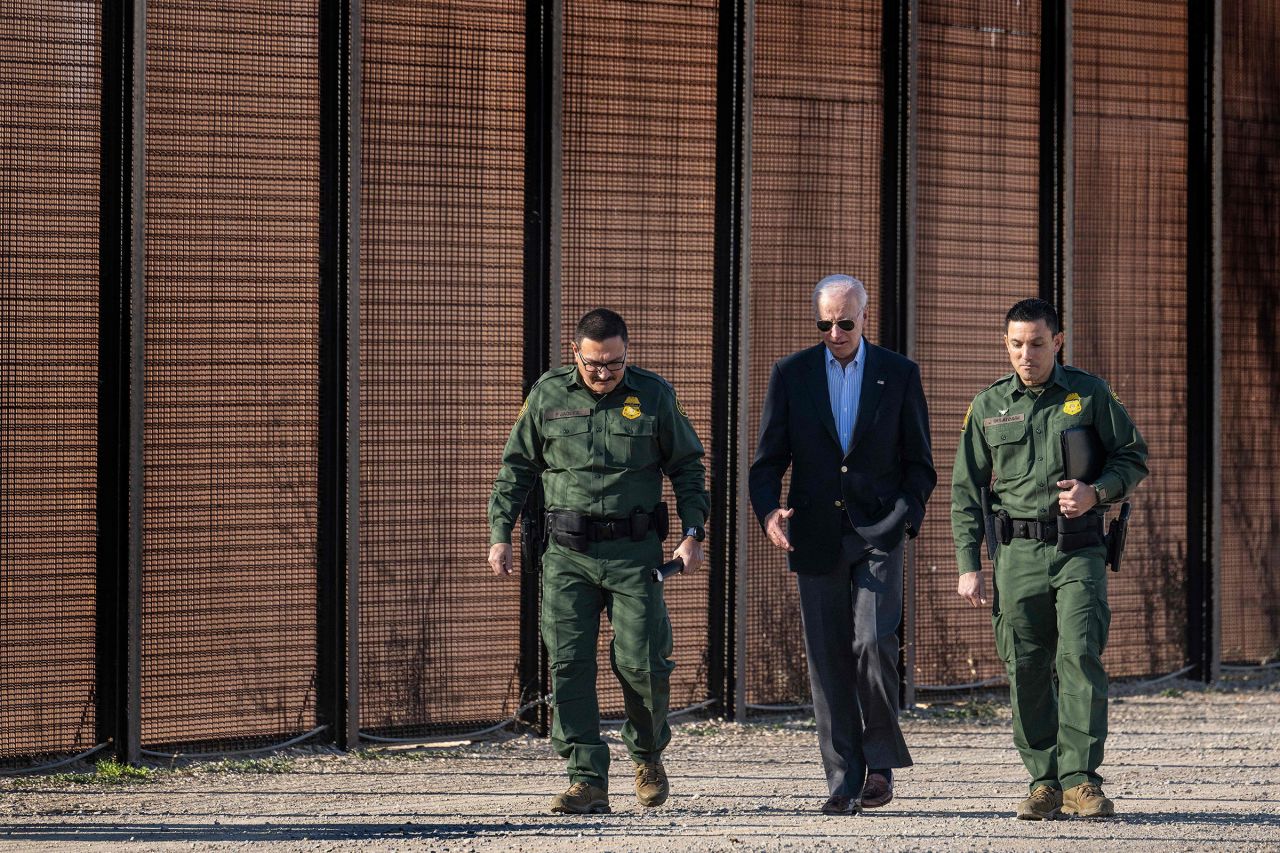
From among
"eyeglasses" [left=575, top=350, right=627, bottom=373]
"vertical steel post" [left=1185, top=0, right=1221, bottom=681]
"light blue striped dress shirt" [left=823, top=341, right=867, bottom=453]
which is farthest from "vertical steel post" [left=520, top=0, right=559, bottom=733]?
"vertical steel post" [left=1185, top=0, right=1221, bottom=681]

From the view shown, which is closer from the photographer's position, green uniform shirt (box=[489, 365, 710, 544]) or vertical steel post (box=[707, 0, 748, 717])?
green uniform shirt (box=[489, 365, 710, 544])

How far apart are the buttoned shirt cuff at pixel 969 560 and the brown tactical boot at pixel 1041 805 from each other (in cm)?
89

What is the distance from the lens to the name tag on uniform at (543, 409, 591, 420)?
6.65 meters

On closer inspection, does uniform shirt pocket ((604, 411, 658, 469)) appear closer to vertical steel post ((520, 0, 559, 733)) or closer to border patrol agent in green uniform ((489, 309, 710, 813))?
border patrol agent in green uniform ((489, 309, 710, 813))

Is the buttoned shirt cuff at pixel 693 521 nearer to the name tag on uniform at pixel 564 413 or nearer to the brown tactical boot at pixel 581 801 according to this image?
the name tag on uniform at pixel 564 413

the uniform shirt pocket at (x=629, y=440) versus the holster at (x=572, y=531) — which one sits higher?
the uniform shirt pocket at (x=629, y=440)

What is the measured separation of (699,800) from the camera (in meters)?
6.97

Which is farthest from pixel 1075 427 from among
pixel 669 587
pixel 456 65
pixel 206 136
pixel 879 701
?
pixel 206 136

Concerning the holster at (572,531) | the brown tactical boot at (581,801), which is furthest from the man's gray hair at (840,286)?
the brown tactical boot at (581,801)

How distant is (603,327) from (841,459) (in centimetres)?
107

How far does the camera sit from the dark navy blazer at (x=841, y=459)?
643 centimetres

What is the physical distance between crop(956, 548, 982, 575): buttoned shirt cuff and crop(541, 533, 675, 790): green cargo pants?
119cm

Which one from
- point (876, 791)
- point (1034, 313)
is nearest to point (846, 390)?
point (1034, 313)

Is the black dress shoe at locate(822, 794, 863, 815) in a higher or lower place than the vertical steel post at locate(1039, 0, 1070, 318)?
lower
